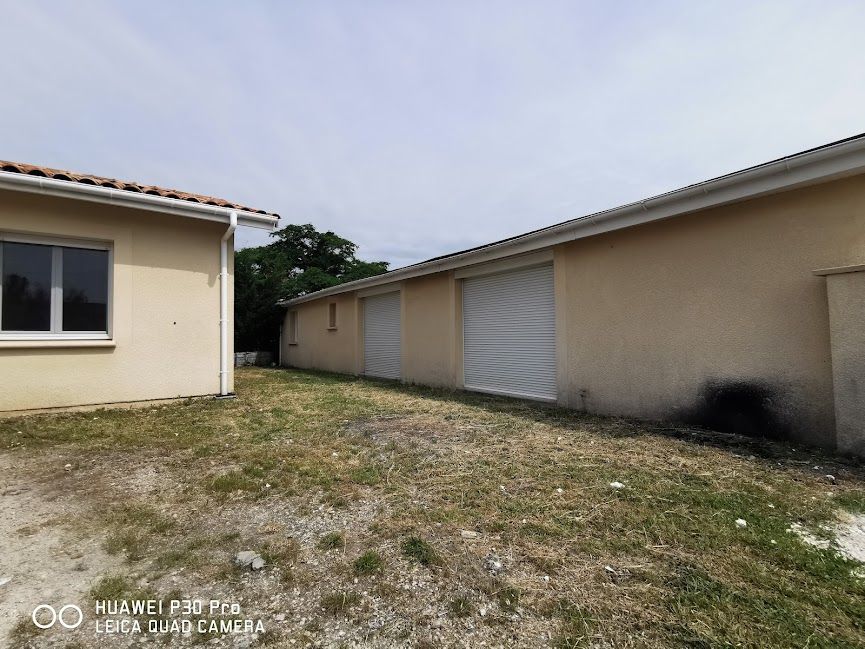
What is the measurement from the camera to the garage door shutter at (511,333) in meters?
7.33

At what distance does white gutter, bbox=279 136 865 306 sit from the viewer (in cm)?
393

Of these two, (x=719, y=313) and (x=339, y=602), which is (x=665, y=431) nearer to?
(x=719, y=313)

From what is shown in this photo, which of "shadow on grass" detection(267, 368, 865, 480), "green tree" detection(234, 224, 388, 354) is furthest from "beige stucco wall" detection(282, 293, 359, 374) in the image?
"shadow on grass" detection(267, 368, 865, 480)

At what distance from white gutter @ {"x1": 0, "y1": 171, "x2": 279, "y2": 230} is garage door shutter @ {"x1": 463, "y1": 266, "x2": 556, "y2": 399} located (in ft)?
14.5

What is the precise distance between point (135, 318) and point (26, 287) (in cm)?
128

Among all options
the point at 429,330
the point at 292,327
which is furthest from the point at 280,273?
the point at 429,330

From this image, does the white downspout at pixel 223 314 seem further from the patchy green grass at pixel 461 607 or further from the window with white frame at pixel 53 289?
the patchy green grass at pixel 461 607

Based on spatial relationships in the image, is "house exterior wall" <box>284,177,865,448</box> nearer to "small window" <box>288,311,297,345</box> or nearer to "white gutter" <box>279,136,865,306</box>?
"white gutter" <box>279,136,865,306</box>

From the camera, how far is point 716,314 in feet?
16.2

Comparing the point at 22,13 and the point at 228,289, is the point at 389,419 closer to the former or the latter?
the point at 228,289

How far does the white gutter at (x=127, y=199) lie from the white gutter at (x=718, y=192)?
4.41 m

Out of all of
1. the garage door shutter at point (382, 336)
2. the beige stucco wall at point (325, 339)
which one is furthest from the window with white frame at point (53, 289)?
the beige stucco wall at point (325, 339)

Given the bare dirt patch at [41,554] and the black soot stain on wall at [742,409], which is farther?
the black soot stain on wall at [742,409]

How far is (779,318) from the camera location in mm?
4438
